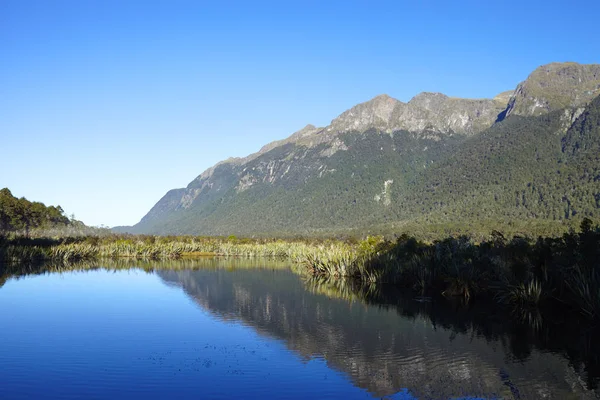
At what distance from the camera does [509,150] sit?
148 metres

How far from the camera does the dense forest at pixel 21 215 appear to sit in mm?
74125

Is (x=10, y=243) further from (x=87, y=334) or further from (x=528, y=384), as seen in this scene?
(x=528, y=384)

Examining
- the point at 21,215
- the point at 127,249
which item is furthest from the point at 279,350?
the point at 21,215

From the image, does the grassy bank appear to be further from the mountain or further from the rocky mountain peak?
the rocky mountain peak

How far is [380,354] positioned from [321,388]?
11.3ft

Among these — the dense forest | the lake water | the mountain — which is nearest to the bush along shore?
the lake water

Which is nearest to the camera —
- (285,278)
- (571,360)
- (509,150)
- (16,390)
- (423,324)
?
(16,390)

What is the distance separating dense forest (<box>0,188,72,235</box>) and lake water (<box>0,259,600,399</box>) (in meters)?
54.5

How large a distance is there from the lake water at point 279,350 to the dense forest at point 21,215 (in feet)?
179

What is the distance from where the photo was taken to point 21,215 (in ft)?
260

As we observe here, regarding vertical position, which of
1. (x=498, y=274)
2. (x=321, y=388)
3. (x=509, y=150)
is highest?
(x=509, y=150)

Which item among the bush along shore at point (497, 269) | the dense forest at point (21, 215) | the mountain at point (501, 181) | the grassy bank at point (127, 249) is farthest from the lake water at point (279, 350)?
the mountain at point (501, 181)

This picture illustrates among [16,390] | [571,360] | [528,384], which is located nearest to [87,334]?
[16,390]

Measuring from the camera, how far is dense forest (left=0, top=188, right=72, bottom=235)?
7412 cm
